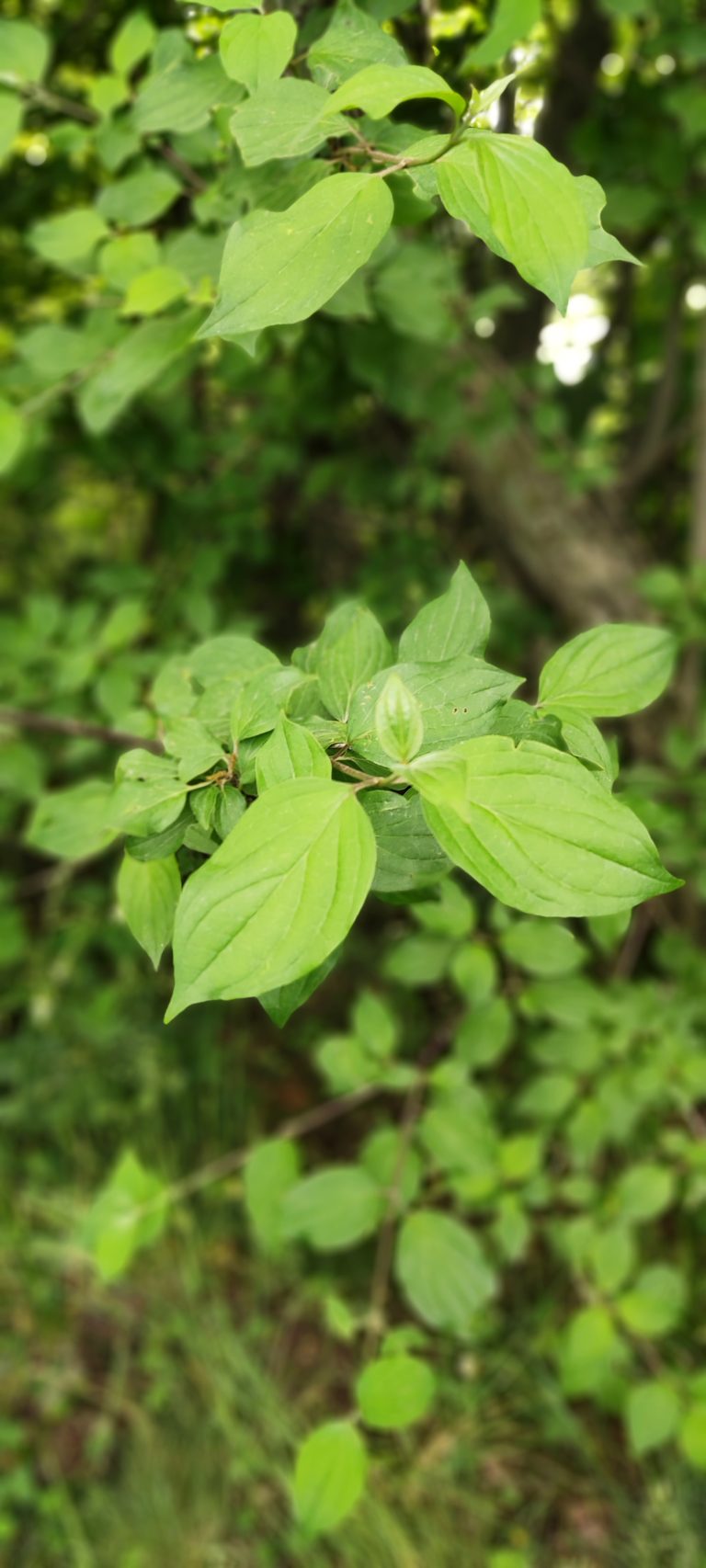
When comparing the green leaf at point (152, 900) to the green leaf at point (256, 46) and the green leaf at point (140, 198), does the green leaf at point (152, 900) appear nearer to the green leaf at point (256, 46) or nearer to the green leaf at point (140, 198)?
the green leaf at point (256, 46)

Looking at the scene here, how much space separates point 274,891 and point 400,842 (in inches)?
4.6

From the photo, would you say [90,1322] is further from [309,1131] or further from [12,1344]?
[309,1131]

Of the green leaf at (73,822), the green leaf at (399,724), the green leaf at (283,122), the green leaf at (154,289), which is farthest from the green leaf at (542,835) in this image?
the green leaf at (154,289)

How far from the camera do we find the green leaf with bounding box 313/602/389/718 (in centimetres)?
68

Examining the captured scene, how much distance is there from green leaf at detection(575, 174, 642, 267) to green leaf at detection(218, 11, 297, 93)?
0.73 ft

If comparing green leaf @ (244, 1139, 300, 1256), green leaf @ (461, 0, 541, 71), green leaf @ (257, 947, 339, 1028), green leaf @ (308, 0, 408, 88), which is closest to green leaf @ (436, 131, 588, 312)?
green leaf @ (308, 0, 408, 88)

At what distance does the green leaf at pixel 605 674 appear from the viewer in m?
0.72

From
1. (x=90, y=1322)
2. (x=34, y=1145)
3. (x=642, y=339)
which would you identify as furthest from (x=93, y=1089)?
(x=642, y=339)

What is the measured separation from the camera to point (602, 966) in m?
2.22

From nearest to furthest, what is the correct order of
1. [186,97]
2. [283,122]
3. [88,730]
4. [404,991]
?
[283,122]
[186,97]
[88,730]
[404,991]

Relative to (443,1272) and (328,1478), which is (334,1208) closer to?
(443,1272)

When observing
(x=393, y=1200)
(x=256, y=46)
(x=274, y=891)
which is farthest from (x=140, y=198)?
(x=393, y=1200)

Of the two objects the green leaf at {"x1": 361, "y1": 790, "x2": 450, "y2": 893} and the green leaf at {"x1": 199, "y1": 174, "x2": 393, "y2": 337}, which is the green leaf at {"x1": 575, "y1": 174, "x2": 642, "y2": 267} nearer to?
the green leaf at {"x1": 199, "y1": 174, "x2": 393, "y2": 337}

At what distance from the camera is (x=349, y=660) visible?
0.70m
